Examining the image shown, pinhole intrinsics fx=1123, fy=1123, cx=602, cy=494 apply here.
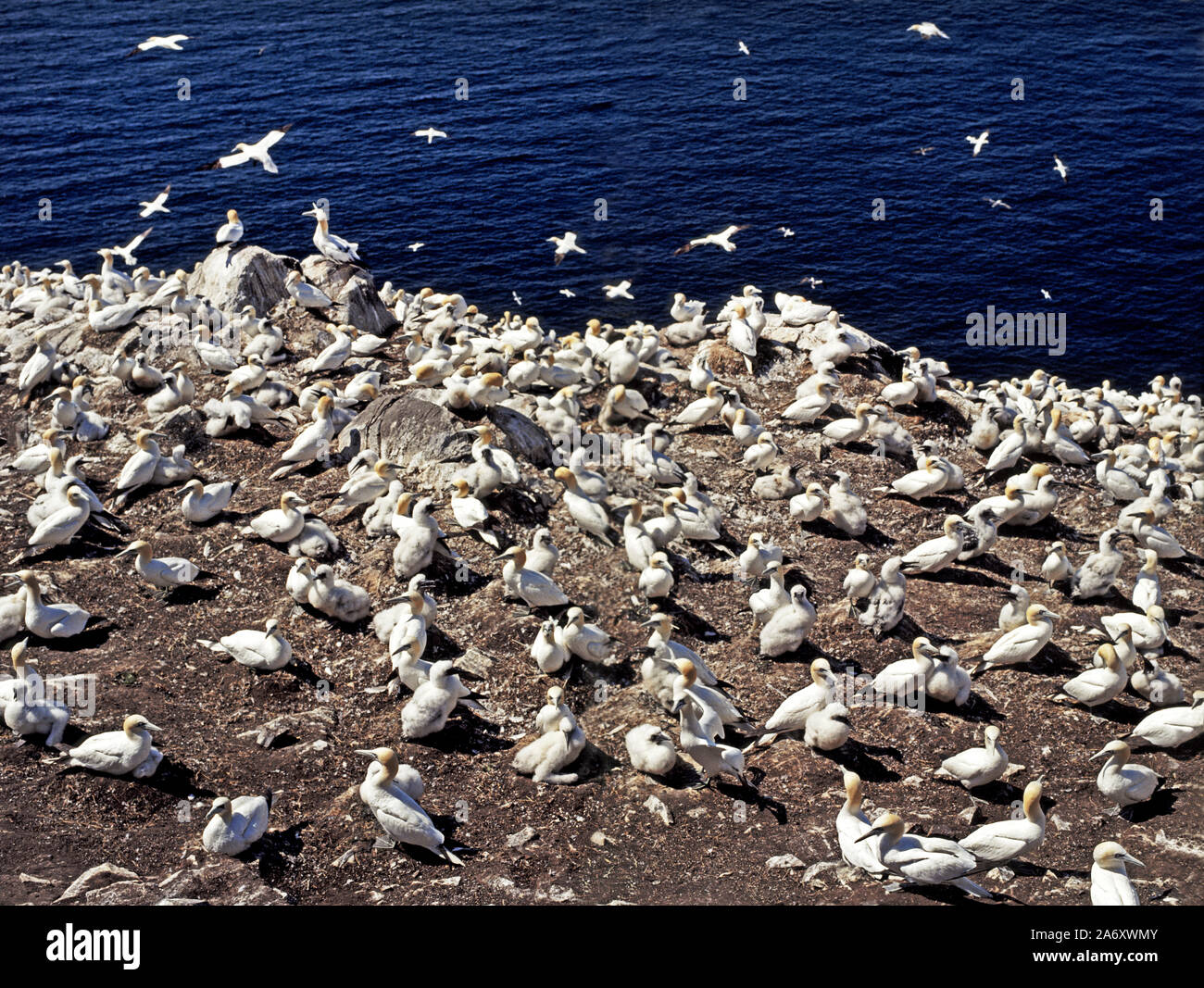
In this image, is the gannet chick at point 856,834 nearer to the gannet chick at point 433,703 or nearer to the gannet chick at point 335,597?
the gannet chick at point 433,703

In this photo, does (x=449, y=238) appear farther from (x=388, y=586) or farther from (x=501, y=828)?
(x=501, y=828)

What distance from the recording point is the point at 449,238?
168ft

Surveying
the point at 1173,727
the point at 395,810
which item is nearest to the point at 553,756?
the point at 395,810

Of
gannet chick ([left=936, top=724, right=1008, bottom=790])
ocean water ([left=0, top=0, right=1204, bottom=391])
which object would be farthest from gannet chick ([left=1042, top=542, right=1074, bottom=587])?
ocean water ([left=0, top=0, right=1204, bottom=391])

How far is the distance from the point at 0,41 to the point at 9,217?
29.0 m

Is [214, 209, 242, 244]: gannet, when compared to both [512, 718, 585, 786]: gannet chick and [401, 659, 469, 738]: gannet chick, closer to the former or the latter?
[401, 659, 469, 738]: gannet chick

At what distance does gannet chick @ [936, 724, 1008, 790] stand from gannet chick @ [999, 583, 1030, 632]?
3619 mm

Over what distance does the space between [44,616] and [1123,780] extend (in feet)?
47.7

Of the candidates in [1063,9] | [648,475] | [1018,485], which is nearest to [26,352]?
[648,475]

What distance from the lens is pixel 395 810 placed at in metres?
12.5

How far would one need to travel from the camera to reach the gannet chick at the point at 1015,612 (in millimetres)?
17234

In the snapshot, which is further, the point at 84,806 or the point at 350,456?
the point at 350,456

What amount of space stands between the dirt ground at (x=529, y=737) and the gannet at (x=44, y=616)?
0.30m

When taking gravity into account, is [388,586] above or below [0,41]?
below
